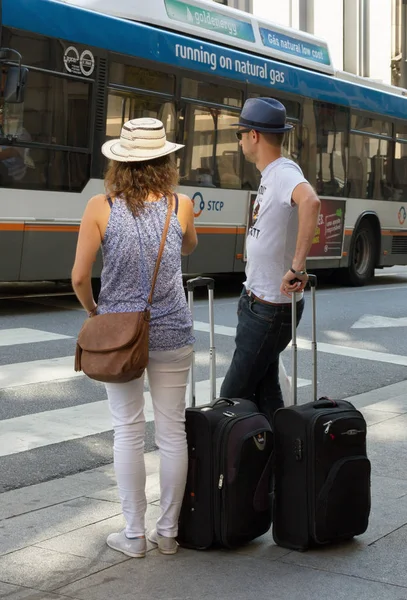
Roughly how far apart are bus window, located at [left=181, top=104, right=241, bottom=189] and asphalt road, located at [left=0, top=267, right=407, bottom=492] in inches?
63.0

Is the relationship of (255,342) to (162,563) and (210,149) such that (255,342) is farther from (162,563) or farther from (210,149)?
(210,149)

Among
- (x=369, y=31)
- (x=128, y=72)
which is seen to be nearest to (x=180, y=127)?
(x=128, y=72)

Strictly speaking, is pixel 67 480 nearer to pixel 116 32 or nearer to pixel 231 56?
pixel 116 32

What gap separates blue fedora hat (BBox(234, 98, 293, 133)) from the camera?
4.86 meters

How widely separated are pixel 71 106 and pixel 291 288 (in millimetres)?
8020

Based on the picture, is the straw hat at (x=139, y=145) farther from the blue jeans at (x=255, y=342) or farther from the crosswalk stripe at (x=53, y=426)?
the crosswalk stripe at (x=53, y=426)

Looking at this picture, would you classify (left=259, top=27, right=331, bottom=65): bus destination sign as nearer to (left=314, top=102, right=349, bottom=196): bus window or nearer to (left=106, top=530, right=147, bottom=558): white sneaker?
(left=314, top=102, right=349, bottom=196): bus window

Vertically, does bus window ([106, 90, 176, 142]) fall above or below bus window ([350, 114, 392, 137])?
below

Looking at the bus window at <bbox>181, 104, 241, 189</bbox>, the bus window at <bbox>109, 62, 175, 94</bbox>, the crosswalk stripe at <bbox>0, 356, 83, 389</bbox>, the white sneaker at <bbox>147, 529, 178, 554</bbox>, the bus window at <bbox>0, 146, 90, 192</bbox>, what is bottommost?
the white sneaker at <bbox>147, 529, 178, 554</bbox>

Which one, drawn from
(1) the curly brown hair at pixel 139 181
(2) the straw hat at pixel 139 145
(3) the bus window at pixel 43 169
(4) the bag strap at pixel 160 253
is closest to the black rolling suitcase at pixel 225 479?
(4) the bag strap at pixel 160 253

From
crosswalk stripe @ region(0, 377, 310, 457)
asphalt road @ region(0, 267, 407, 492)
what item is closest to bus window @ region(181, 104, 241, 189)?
asphalt road @ region(0, 267, 407, 492)

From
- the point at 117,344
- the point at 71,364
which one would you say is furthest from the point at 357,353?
the point at 117,344

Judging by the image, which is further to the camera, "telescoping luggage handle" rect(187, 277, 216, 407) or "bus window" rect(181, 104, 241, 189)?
"bus window" rect(181, 104, 241, 189)

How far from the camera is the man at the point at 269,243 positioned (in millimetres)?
4809
